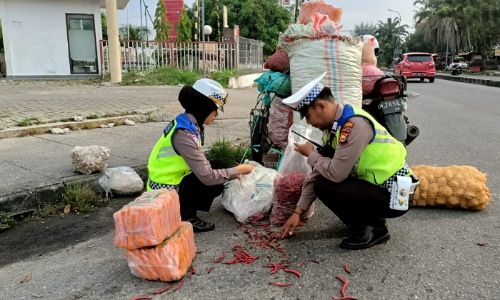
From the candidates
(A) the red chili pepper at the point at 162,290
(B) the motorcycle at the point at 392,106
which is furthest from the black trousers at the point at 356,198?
(B) the motorcycle at the point at 392,106

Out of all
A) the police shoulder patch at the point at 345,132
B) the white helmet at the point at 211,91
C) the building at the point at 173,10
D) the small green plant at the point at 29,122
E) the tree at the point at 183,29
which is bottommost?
the small green plant at the point at 29,122

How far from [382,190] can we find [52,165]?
3.29 meters

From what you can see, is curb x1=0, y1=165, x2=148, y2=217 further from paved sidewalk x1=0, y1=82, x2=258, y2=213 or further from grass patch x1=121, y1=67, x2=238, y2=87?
grass patch x1=121, y1=67, x2=238, y2=87

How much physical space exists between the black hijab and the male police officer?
680 millimetres

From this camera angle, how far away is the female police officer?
294 cm

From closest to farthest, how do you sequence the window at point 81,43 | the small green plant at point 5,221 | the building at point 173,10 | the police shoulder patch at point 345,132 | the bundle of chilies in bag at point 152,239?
the bundle of chilies in bag at point 152,239 → the police shoulder patch at point 345,132 → the small green plant at point 5,221 → the window at point 81,43 → the building at point 173,10

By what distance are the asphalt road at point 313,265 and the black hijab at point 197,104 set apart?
89cm

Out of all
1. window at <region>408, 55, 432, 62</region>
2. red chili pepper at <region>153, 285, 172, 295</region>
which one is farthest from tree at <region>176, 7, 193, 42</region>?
red chili pepper at <region>153, 285, 172, 295</region>

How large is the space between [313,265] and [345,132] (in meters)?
0.84

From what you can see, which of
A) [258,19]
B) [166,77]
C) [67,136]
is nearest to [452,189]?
[67,136]

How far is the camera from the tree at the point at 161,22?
65.5 feet

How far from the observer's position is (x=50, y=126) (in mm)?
6051

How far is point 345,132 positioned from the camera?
256cm

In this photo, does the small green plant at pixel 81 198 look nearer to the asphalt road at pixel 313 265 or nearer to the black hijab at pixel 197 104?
the asphalt road at pixel 313 265
